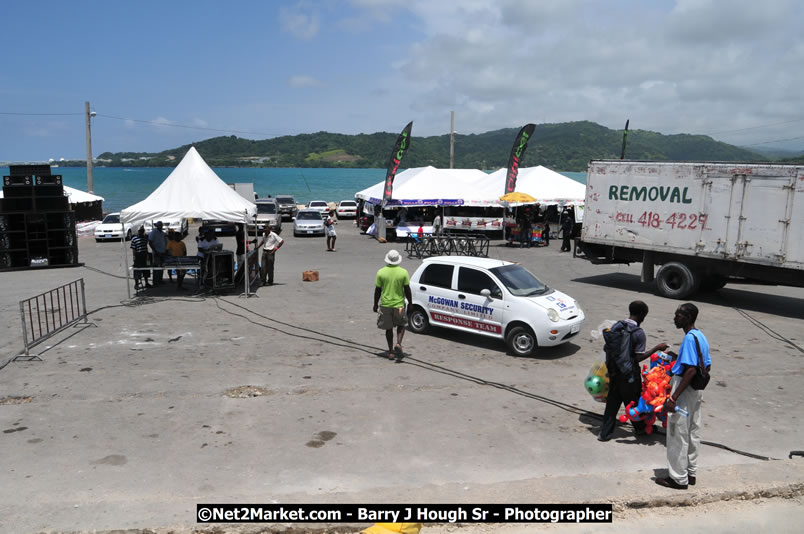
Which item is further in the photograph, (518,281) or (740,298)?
(740,298)

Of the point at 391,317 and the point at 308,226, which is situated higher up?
the point at 308,226

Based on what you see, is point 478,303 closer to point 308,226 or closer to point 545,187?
point 308,226

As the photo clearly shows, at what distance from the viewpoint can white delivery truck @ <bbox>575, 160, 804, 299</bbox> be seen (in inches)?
538

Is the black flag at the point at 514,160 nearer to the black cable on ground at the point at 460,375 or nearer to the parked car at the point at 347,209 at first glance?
the parked car at the point at 347,209

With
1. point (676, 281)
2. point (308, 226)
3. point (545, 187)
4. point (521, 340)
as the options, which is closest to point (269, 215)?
point (308, 226)

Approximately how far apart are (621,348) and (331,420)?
3603 millimetres

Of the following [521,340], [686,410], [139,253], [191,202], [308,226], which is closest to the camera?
[686,410]

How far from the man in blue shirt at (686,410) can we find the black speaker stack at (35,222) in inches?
855

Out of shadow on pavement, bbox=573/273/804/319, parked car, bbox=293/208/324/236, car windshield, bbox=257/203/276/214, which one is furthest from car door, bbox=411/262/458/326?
car windshield, bbox=257/203/276/214

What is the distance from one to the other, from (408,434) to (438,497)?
75.8 inches

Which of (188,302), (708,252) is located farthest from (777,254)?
(188,302)

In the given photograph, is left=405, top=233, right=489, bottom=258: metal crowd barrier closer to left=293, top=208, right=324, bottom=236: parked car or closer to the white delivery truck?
the white delivery truck

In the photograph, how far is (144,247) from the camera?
15703 millimetres

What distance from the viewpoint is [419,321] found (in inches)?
460
